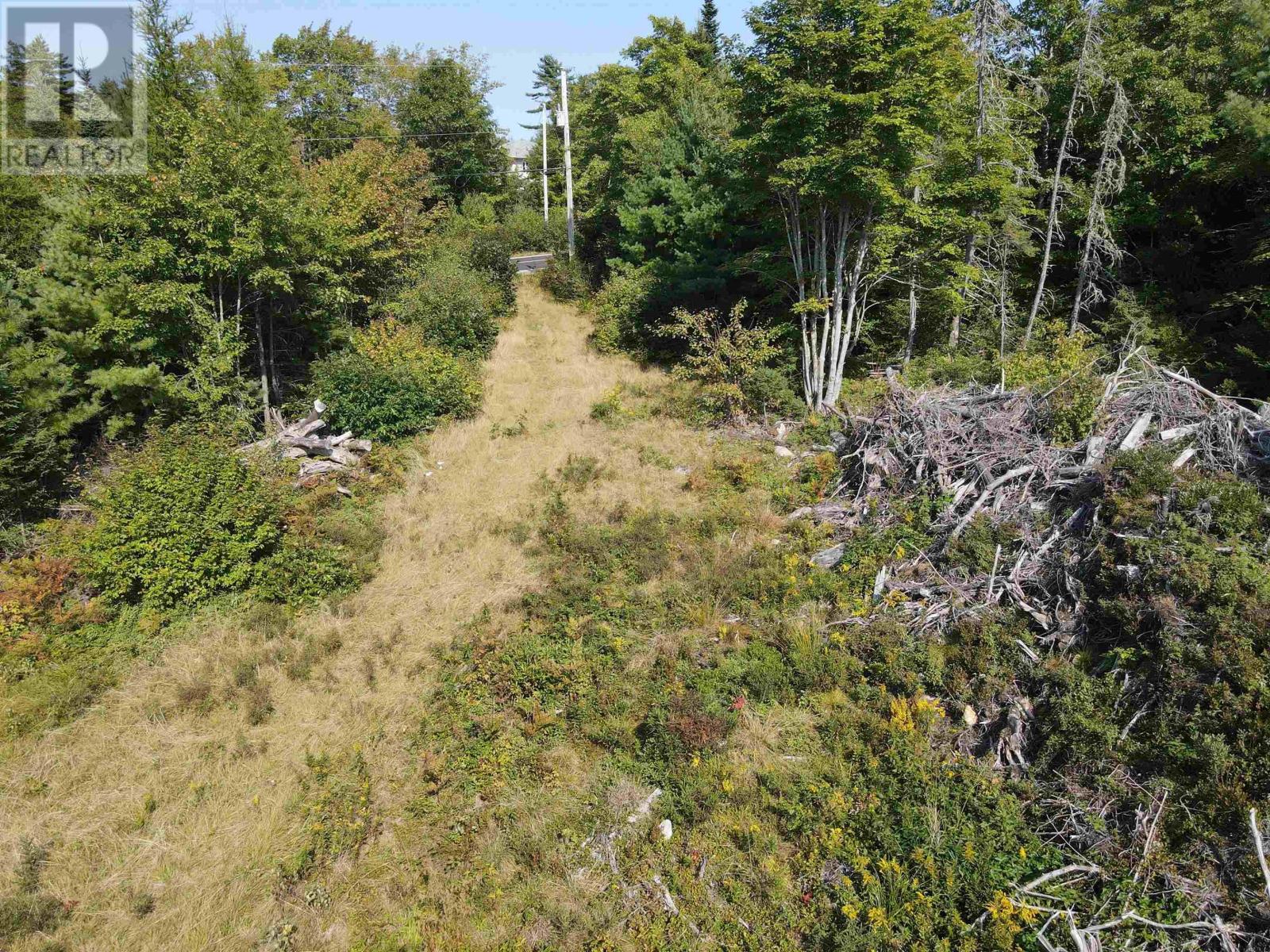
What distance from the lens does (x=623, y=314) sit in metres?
20.2

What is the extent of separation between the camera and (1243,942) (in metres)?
4.41

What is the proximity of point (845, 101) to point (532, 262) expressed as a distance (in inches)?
891

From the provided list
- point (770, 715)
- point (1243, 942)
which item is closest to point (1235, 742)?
point (1243, 942)

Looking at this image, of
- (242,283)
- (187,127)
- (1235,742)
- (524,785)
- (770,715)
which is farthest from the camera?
(242,283)

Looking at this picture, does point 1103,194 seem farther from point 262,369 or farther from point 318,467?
point 262,369

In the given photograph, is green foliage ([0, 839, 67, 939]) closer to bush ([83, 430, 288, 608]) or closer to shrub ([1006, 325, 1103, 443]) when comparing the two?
bush ([83, 430, 288, 608])

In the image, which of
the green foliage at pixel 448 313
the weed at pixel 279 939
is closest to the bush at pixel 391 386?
the green foliage at pixel 448 313

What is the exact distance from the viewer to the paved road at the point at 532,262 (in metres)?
28.8

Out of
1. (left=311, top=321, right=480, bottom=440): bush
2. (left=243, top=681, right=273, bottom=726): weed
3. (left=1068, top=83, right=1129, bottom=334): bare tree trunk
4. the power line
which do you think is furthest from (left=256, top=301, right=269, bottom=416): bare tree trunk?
(left=1068, top=83, right=1129, bottom=334): bare tree trunk

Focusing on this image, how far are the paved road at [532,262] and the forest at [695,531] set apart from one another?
366 inches

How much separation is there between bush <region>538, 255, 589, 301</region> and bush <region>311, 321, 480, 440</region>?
8800 mm

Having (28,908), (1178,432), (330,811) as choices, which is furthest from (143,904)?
(1178,432)

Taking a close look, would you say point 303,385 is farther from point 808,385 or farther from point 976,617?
point 976,617

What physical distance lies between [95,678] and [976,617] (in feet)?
33.7
